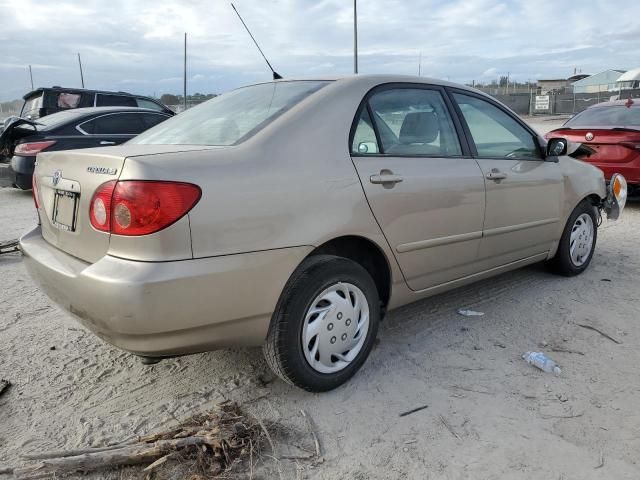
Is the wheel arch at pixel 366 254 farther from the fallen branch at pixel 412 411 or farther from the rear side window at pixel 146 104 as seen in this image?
the rear side window at pixel 146 104

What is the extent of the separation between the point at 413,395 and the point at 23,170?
7.21 meters

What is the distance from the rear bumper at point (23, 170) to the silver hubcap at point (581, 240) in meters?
7.08

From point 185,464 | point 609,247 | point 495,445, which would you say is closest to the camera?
point 185,464

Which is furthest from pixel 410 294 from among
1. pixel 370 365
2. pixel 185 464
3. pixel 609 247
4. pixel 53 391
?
pixel 609 247

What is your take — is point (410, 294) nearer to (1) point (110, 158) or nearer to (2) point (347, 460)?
(2) point (347, 460)

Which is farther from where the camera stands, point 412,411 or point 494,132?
Result: point 494,132

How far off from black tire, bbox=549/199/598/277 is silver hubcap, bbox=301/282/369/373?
233cm

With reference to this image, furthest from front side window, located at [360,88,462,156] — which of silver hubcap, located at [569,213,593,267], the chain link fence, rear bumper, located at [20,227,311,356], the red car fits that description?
the chain link fence

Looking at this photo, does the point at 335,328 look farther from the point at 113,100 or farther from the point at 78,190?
the point at 113,100

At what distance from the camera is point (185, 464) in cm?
A: 213

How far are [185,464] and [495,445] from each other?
130cm

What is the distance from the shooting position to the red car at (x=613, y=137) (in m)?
6.66

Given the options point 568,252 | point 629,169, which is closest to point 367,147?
point 568,252

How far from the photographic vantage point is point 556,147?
4.04 meters
